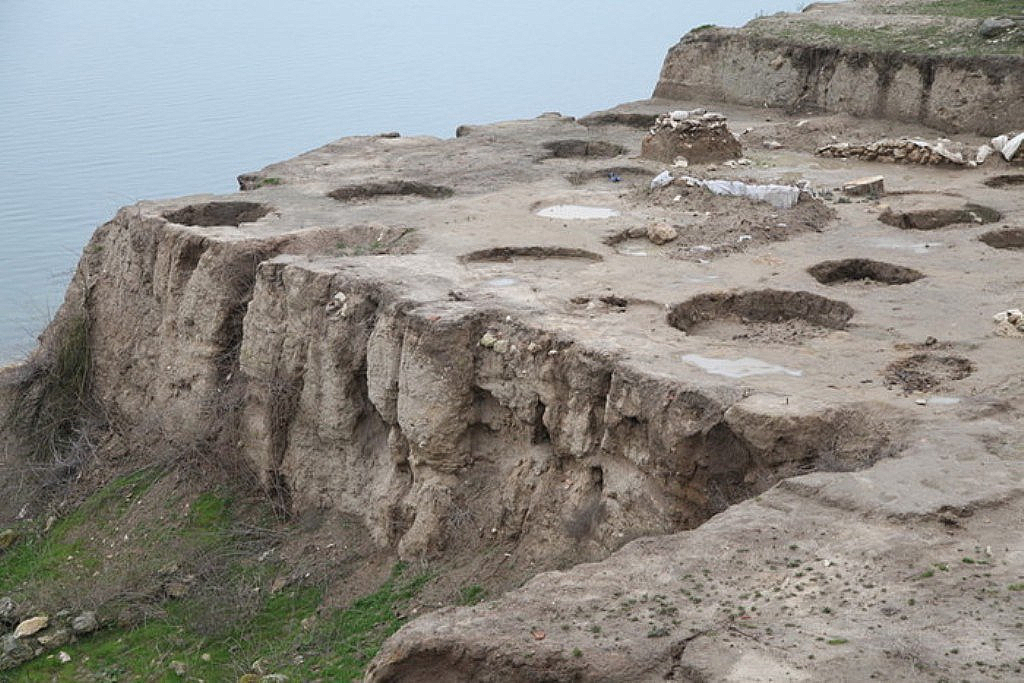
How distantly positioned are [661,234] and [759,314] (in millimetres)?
1776

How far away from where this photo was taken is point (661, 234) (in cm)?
1109

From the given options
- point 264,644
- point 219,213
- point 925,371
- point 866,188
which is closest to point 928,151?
point 866,188

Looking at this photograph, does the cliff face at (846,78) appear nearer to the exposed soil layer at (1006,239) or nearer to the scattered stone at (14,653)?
the exposed soil layer at (1006,239)

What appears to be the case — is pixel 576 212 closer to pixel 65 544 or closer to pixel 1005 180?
A: pixel 1005 180

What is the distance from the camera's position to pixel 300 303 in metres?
10.3

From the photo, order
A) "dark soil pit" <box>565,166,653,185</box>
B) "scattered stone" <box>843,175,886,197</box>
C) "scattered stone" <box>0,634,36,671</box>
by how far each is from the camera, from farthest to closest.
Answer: "dark soil pit" <box>565,166,653,185</box>, "scattered stone" <box>843,175,886,197</box>, "scattered stone" <box>0,634,36,671</box>

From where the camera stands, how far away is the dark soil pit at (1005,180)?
12953mm

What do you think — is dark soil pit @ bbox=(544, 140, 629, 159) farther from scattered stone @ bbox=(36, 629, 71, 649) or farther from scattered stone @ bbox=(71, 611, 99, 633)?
scattered stone @ bbox=(36, 629, 71, 649)

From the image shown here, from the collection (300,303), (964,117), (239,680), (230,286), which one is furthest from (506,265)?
(964,117)

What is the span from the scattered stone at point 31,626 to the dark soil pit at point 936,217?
7.30 metres

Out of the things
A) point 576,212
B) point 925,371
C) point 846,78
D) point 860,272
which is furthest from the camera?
point 846,78

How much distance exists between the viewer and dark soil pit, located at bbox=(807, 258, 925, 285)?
1001 centimetres

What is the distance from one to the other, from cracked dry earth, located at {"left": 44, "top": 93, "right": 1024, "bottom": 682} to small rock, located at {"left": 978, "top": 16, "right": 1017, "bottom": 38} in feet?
9.19

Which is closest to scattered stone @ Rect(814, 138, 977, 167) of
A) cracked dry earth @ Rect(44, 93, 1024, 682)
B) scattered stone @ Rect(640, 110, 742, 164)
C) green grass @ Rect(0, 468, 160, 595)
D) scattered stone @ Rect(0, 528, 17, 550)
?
cracked dry earth @ Rect(44, 93, 1024, 682)
